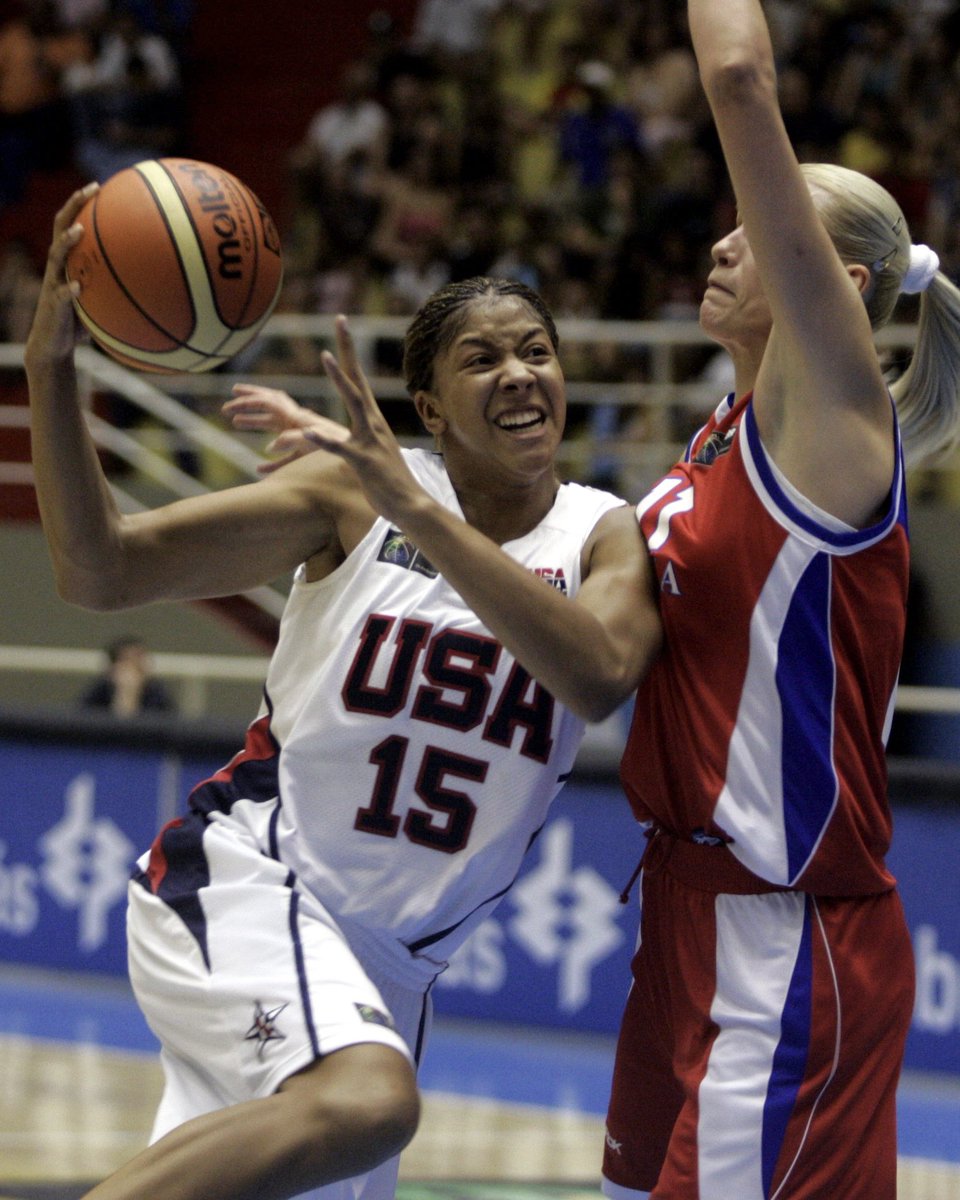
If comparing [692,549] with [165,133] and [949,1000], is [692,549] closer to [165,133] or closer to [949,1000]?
[949,1000]

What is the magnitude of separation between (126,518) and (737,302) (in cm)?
113

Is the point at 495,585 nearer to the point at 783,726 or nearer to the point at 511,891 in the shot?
the point at 783,726

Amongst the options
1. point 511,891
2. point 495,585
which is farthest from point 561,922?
point 495,585

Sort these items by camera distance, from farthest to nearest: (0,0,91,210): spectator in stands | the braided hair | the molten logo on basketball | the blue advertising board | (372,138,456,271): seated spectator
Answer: (0,0,91,210): spectator in stands
(372,138,456,271): seated spectator
the blue advertising board
the molten logo on basketball
the braided hair

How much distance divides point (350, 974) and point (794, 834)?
2.49 feet

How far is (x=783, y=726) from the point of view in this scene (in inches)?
121

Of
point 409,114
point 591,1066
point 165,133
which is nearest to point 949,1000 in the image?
point 591,1066

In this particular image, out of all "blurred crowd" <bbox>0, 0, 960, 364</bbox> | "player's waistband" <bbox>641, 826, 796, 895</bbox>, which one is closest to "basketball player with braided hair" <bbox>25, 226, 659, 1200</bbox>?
"player's waistband" <bbox>641, 826, 796, 895</bbox>

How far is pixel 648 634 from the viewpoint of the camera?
316 centimetres

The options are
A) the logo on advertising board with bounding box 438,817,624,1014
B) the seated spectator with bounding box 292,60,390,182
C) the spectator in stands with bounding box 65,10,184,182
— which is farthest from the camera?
the spectator in stands with bounding box 65,10,184,182

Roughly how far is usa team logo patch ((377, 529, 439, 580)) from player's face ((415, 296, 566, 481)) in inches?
8.7

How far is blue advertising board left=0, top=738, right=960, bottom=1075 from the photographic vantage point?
23.1 ft

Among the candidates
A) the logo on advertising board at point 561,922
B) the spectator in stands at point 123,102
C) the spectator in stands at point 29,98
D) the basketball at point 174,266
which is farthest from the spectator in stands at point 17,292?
the basketball at point 174,266

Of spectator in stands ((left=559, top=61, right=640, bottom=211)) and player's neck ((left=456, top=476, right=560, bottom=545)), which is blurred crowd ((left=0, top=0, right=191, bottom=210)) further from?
player's neck ((left=456, top=476, right=560, bottom=545))
